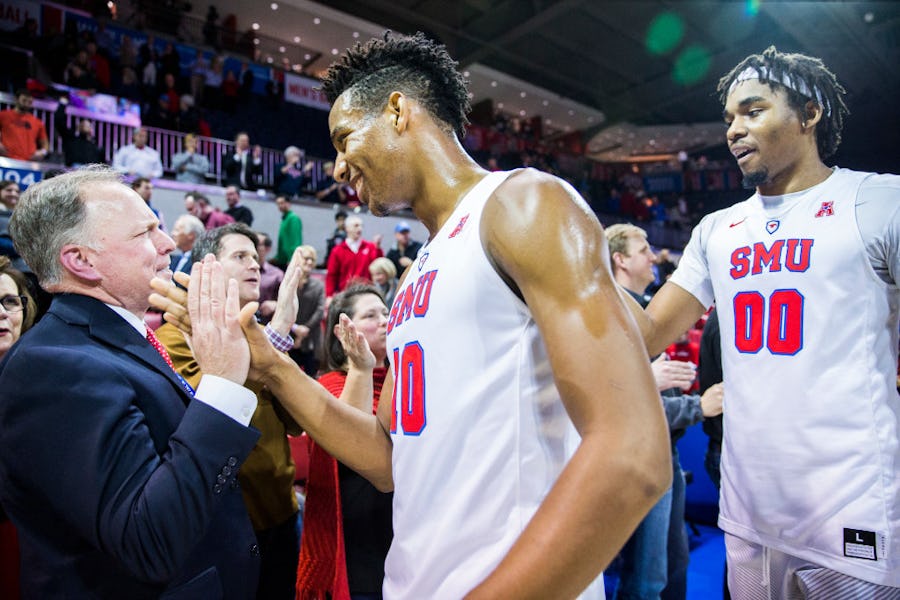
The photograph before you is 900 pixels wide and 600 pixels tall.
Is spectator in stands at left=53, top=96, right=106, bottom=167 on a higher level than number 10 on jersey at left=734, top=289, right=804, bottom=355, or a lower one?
higher

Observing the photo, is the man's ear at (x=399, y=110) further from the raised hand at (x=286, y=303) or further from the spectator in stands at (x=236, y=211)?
the spectator in stands at (x=236, y=211)

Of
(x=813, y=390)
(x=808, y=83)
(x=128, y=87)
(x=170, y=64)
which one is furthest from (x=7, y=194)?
(x=170, y=64)

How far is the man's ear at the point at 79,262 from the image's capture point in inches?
60.8

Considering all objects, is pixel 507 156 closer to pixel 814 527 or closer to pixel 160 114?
pixel 160 114

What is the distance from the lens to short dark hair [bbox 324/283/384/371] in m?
2.93

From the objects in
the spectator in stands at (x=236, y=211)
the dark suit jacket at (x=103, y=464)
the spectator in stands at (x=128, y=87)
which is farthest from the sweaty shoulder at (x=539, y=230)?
the spectator in stands at (x=128, y=87)

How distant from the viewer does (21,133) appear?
8164 millimetres

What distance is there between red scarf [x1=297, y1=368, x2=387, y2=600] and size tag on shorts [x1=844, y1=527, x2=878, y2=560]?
1653 mm

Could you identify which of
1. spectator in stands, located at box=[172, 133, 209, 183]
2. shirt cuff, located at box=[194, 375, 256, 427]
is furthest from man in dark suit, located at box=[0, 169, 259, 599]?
spectator in stands, located at box=[172, 133, 209, 183]

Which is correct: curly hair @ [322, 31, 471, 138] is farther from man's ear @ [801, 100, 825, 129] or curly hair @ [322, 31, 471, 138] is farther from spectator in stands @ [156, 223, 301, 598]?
man's ear @ [801, 100, 825, 129]

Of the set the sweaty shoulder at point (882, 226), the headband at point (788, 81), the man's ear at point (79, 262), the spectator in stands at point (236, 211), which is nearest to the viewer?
the man's ear at point (79, 262)

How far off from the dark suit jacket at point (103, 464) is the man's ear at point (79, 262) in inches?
2.5

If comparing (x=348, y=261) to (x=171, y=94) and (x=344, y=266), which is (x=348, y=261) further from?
(x=171, y=94)

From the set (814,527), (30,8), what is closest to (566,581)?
(814,527)
